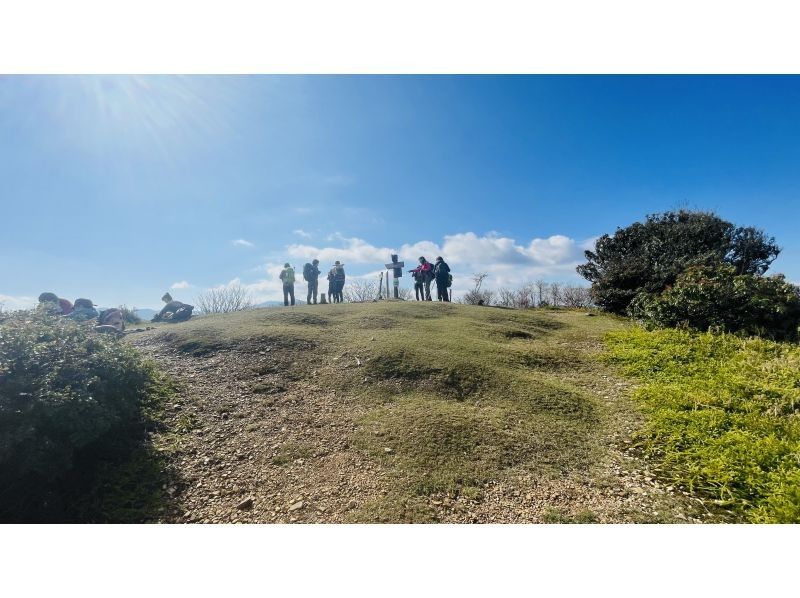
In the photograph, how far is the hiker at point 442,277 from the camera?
60.4 ft

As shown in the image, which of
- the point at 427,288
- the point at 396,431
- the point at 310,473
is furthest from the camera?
the point at 427,288

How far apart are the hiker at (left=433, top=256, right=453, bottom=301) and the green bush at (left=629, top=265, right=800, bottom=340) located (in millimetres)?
9293

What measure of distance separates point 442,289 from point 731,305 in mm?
11099

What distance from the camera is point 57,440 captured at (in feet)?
14.3

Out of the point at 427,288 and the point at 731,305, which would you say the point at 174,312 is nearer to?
the point at 427,288

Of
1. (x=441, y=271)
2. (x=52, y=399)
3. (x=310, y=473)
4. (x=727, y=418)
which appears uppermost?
(x=441, y=271)

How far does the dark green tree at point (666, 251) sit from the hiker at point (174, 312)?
18.3 meters

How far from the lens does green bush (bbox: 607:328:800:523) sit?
3.92m

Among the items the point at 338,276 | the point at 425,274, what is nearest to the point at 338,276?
the point at 338,276

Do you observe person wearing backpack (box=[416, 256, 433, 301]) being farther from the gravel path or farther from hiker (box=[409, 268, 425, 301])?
the gravel path

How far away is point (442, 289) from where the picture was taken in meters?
18.5

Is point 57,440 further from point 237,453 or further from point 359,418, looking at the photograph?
point 359,418

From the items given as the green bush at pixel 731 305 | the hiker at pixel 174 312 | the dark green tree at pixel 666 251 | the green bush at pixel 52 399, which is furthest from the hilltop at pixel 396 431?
the hiker at pixel 174 312
